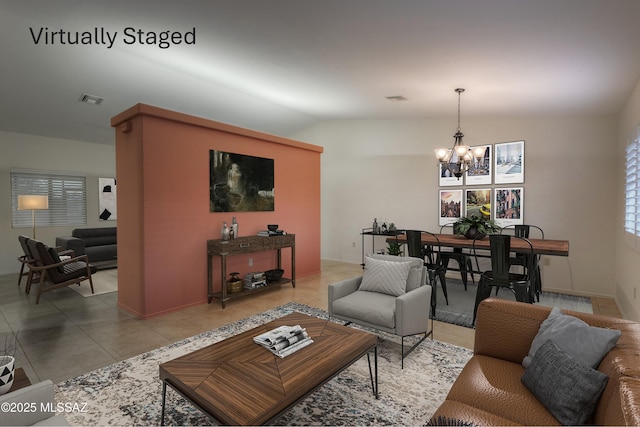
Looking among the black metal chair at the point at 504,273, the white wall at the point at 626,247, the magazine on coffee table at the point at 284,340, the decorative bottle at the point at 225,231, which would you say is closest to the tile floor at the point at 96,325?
the white wall at the point at 626,247

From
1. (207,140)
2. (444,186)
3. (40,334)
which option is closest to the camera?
(40,334)

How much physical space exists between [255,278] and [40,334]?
2.42 m

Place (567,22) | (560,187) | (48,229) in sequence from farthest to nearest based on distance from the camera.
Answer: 1. (48,229)
2. (560,187)
3. (567,22)

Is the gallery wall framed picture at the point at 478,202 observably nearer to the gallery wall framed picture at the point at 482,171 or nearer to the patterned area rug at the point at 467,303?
the gallery wall framed picture at the point at 482,171

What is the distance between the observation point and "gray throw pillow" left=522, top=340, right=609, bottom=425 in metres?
1.32

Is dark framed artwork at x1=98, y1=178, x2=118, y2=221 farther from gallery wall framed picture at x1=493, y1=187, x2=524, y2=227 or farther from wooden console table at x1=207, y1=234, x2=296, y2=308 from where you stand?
gallery wall framed picture at x1=493, y1=187, x2=524, y2=227

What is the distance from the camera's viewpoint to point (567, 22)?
2.38m

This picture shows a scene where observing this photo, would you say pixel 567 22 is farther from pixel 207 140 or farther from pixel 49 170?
pixel 49 170

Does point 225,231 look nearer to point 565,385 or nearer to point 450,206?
point 565,385

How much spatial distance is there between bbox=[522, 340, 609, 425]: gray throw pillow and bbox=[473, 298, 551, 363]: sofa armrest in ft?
1.05

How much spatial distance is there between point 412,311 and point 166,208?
3.12 meters

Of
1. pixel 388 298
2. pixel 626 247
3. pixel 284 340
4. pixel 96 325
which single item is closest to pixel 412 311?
pixel 388 298

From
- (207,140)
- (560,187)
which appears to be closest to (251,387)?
(207,140)

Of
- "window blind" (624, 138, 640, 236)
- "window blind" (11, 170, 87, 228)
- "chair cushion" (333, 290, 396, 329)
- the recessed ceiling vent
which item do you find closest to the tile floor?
"chair cushion" (333, 290, 396, 329)
